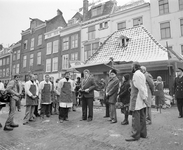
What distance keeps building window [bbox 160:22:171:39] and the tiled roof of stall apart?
196 inches

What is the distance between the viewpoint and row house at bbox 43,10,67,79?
984 inches

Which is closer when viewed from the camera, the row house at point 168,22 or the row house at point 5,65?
the row house at point 168,22

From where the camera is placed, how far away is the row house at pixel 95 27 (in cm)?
2048

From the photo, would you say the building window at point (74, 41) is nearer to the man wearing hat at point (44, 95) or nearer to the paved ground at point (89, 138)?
the man wearing hat at point (44, 95)

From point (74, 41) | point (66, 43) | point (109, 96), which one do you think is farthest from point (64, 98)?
point (66, 43)

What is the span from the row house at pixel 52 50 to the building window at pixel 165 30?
15.1m

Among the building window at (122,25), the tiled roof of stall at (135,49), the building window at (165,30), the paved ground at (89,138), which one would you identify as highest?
the building window at (122,25)

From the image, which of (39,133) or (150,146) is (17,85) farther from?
(150,146)

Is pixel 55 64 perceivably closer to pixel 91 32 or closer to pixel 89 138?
pixel 91 32

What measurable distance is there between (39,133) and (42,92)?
235 cm

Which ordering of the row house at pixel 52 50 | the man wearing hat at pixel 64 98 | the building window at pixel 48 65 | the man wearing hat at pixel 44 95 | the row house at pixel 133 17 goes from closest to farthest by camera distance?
1. the man wearing hat at pixel 64 98
2. the man wearing hat at pixel 44 95
3. the row house at pixel 133 17
4. the row house at pixel 52 50
5. the building window at pixel 48 65

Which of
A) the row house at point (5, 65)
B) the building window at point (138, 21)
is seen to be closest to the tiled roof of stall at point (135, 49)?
the building window at point (138, 21)

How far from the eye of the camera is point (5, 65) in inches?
1426

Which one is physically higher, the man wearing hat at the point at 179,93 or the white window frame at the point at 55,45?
the white window frame at the point at 55,45
